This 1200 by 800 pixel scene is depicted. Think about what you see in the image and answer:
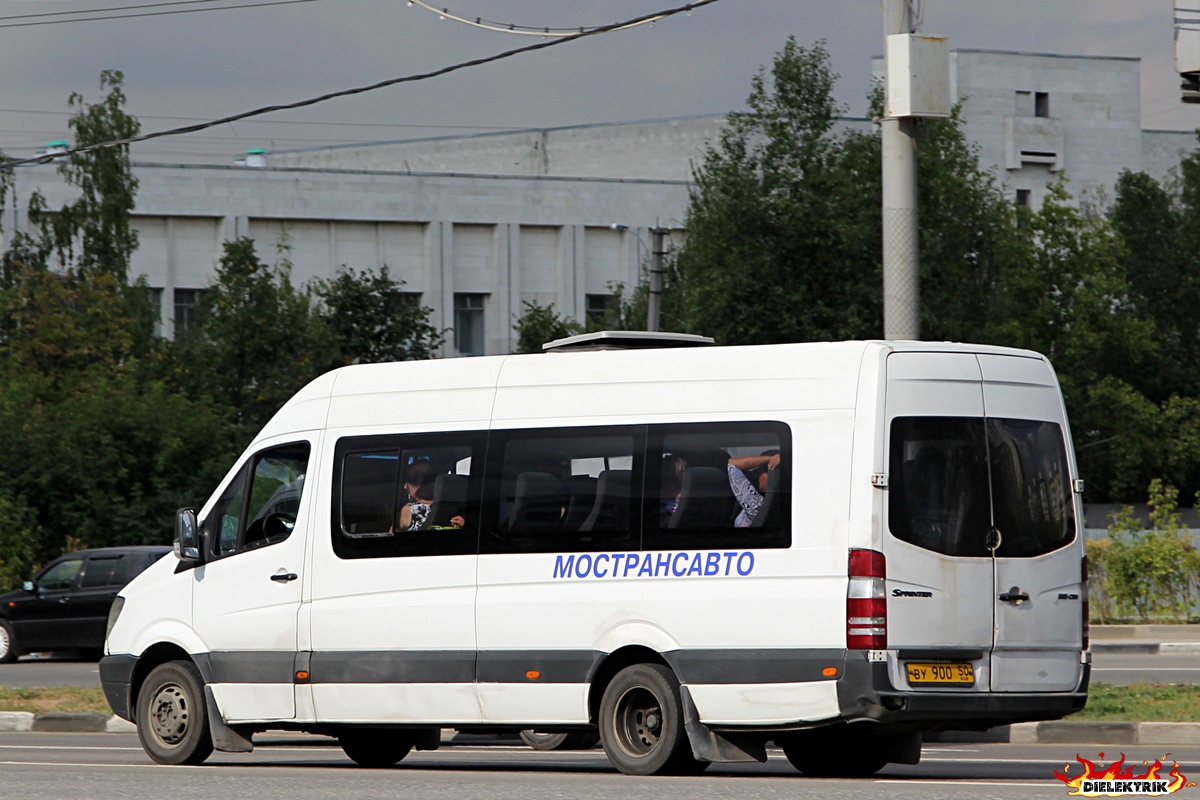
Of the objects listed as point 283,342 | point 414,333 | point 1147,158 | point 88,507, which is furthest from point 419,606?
point 1147,158

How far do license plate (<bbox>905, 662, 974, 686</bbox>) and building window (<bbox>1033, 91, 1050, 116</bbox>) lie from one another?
6744 cm

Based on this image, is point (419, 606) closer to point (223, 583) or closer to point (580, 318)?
point (223, 583)

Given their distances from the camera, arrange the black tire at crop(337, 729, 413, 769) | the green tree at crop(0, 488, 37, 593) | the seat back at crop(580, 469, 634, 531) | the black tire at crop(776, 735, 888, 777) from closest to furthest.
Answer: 1. the seat back at crop(580, 469, 634, 531)
2. the black tire at crop(776, 735, 888, 777)
3. the black tire at crop(337, 729, 413, 769)
4. the green tree at crop(0, 488, 37, 593)

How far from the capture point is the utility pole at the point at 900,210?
14.4 meters

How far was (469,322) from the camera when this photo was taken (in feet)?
222

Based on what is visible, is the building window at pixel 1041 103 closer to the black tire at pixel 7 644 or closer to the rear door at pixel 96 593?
the rear door at pixel 96 593

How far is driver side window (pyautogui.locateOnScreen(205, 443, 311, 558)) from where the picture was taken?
471 inches

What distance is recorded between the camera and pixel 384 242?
6588 centimetres

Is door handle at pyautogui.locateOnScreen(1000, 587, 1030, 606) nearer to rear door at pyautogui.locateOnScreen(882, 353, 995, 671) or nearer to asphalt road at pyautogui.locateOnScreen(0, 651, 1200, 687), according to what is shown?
rear door at pyautogui.locateOnScreen(882, 353, 995, 671)

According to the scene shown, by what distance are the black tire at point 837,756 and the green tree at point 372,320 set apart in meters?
41.1

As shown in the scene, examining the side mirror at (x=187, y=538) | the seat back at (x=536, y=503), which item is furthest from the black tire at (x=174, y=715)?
the seat back at (x=536, y=503)

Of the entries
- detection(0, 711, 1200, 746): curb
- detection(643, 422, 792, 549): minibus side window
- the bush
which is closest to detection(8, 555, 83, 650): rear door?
detection(0, 711, 1200, 746): curb

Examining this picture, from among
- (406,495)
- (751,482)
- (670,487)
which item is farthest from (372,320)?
(751,482)

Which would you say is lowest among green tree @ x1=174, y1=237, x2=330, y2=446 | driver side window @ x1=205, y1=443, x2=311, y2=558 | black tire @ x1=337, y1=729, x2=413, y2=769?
black tire @ x1=337, y1=729, x2=413, y2=769
